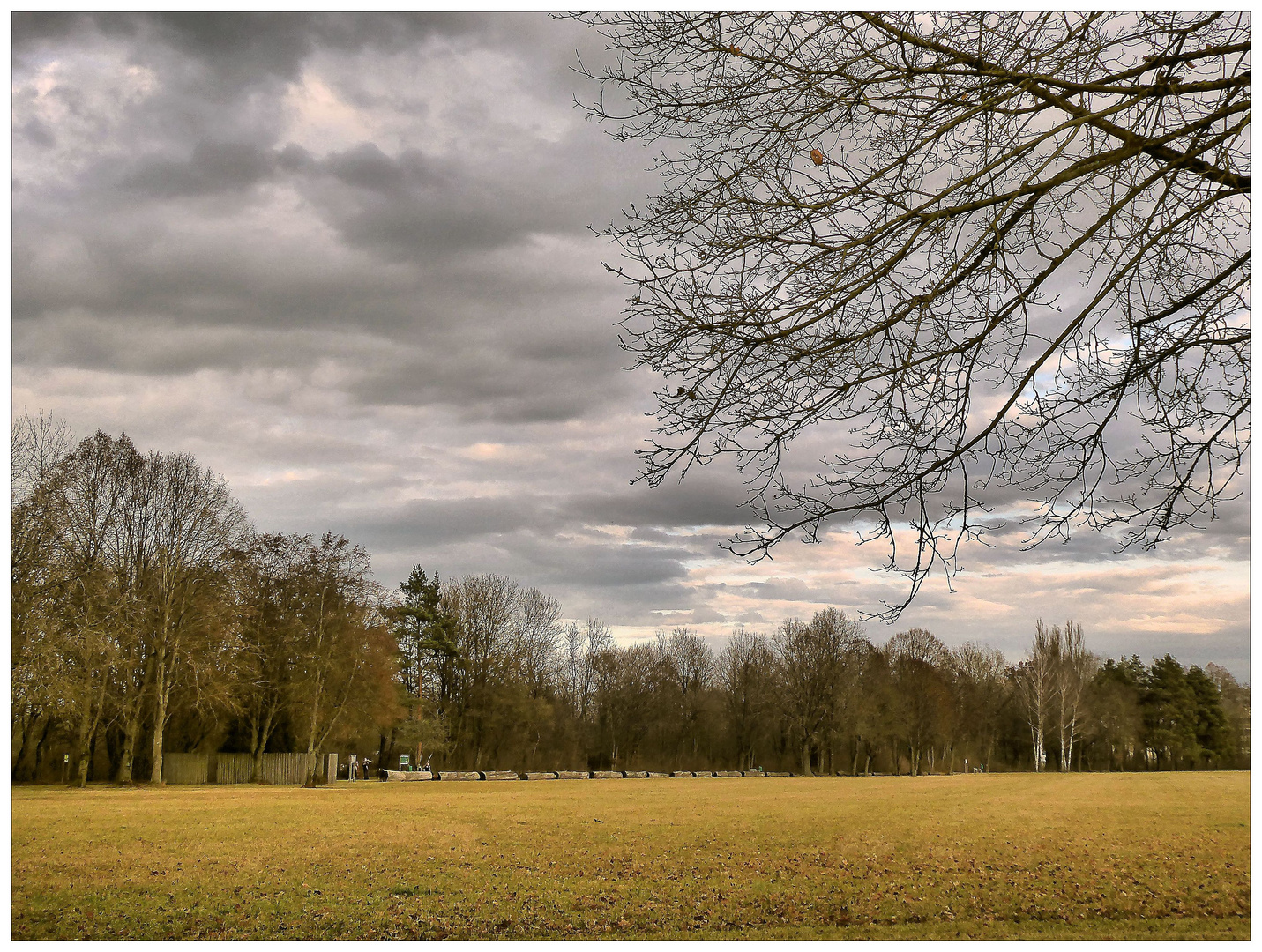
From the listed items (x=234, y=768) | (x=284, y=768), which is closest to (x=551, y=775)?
(x=284, y=768)

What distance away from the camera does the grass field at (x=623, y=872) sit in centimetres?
788

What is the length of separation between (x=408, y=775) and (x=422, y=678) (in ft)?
21.4

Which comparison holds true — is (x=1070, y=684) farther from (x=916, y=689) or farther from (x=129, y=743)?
(x=129, y=743)

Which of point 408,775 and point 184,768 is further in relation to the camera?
point 408,775

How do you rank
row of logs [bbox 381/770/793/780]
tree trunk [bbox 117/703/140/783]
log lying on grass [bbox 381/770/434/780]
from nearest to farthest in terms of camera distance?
tree trunk [bbox 117/703/140/783]
log lying on grass [bbox 381/770/434/780]
row of logs [bbox 381/770/793/780]

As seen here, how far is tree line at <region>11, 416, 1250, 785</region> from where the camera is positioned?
23.1 m

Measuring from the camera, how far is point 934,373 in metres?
5.21

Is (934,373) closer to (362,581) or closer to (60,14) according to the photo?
(60,14)

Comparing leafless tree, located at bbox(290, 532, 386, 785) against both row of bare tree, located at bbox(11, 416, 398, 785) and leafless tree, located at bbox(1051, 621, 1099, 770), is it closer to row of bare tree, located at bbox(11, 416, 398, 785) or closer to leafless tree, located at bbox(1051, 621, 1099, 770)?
row of bare tree, located at bbox(11, 416, 398, 785)

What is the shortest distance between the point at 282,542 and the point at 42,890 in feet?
88.6

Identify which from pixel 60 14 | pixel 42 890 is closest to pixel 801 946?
pixel 42 890

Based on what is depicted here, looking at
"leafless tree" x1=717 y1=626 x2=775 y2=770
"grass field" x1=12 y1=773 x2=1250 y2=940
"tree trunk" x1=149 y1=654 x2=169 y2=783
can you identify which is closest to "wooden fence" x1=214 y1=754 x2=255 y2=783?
"tree trunk" x1=149 y1=654 x2=169 y2=783

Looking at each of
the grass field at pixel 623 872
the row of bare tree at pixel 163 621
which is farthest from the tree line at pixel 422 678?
the grass field at pixel 623 872

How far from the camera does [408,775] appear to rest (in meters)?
39.7
